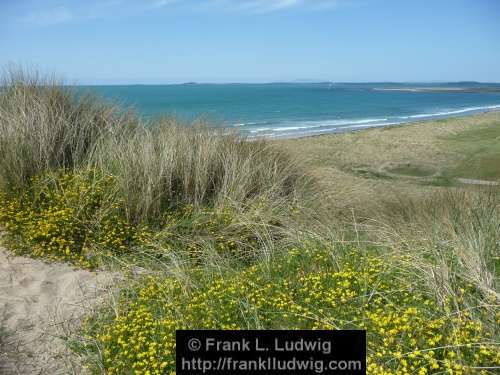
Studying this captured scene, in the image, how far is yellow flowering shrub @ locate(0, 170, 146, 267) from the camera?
5.33 metres

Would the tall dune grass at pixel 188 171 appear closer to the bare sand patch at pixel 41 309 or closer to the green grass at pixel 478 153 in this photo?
the bare sand patch at pixel 41 309

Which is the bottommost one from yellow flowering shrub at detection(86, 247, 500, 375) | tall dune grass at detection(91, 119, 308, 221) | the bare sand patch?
the bare sand patch

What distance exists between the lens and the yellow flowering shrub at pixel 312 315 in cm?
304

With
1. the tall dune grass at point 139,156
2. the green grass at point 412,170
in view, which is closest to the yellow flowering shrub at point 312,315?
the tall dune grass at point 139,156

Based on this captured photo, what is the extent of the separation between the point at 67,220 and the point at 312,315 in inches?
134

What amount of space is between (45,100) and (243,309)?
5.68 meters

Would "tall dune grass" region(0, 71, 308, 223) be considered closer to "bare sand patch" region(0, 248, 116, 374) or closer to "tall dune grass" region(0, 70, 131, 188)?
"tall dune grass" region(0, 70, 131, 188)

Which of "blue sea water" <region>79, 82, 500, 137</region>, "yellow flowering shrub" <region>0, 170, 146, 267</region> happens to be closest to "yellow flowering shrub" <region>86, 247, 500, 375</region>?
"yellow flowering shrub" <region>0, 170, 146, 267</region>

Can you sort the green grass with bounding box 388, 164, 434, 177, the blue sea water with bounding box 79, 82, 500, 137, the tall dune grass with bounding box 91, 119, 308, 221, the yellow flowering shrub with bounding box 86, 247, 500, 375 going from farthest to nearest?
the green grass with bounding box 388, 164, 434, 177, the blue sea water with bounding box 79, 82, 500, 137, the tall dune grass with bounding box 91, 119, 308, 221, the yellow flowering shrub with bounding box 86, 247, 500, 375

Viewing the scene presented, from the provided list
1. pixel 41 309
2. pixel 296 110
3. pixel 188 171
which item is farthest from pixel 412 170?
pixel 296 110

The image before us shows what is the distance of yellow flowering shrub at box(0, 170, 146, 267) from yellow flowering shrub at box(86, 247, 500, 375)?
3.96 feet

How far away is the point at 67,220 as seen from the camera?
18.1ft

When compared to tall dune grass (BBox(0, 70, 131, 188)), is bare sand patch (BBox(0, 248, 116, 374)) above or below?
below

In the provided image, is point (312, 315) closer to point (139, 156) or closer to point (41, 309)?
point (41, 309)
